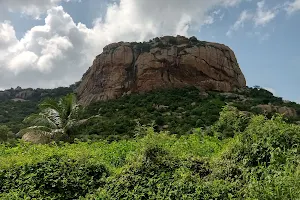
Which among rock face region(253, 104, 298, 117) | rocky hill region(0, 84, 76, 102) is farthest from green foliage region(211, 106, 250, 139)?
rocky hill region(0, 84, 76, 102)

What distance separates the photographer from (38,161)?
9.12 meters

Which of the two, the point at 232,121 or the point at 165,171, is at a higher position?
the point at 232,121

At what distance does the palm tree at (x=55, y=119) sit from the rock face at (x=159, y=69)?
20.1 m

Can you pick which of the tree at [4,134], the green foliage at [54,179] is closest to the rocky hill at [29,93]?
the tree at [4,134]

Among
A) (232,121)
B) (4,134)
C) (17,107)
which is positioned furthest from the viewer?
(17,107)

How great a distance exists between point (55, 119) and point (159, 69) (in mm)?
23737

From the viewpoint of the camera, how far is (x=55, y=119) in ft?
71.5

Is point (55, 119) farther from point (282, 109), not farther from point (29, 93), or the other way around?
point (29, 93)

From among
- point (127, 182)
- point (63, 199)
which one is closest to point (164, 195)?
point (127, 182)

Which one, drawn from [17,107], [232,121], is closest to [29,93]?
[17,107]

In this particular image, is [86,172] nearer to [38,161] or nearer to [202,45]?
[38,161]

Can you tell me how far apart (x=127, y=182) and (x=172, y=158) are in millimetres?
1288

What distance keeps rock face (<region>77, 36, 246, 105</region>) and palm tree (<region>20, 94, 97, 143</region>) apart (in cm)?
2005

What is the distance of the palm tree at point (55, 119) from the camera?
69.2 feet
